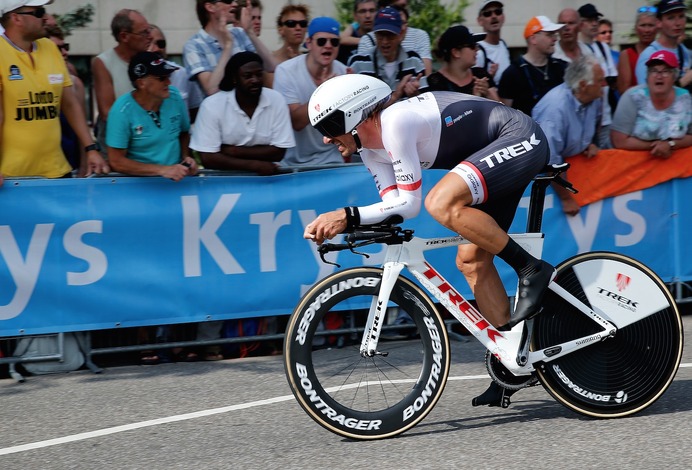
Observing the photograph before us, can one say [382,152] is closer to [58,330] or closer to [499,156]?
[499,156]

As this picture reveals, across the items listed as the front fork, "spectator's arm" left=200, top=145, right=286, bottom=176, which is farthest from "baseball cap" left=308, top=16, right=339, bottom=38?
the front fork

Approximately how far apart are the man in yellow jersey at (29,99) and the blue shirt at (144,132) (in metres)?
0.22

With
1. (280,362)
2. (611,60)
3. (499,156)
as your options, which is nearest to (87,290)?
(280,362)

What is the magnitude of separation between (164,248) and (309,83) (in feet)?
6.59

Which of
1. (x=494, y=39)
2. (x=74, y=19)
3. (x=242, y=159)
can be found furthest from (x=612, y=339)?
(x=74, y=19)

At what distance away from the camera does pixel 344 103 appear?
483cm

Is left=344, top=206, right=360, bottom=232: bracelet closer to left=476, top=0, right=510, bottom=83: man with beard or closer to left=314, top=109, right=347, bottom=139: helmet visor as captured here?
left=314, top=109, right=347, bottom=139: helmet visor

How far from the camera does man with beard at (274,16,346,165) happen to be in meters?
8.24

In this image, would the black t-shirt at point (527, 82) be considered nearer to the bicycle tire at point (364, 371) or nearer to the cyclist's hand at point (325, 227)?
the bicycle tire at point (364, 371)

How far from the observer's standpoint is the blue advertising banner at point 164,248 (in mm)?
6988

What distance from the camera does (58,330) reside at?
7.04 metres

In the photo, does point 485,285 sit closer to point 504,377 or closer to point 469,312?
point 469,312

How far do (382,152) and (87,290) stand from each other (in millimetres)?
2882

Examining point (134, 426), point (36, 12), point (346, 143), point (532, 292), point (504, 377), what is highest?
point (36, 12)
